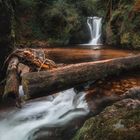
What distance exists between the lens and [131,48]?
622 inches

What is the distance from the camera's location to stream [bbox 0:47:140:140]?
4961mm

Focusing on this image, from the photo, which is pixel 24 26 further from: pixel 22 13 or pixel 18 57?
pixel 18 57

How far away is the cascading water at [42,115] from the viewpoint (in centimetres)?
514

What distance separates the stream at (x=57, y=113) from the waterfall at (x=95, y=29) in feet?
45.2

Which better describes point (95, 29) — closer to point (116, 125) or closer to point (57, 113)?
point (57, 113)

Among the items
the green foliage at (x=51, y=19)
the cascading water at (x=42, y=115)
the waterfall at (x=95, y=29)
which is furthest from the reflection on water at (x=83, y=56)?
the green foliage at (x=51, y=19)

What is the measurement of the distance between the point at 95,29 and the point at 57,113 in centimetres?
1686

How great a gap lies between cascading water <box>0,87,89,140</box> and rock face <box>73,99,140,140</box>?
172 centimetres

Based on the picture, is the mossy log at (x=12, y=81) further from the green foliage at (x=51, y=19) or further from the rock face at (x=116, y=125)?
the green foliage at (x=51, y=19)

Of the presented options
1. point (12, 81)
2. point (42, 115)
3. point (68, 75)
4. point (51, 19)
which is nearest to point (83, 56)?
point (68, 75)

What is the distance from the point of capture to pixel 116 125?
3.19 metres

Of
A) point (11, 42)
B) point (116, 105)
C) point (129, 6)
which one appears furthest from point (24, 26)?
point (116, 105)

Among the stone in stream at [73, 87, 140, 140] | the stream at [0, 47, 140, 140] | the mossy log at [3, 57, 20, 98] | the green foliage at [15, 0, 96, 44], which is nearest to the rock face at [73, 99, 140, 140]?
the stone in stream at [73, 87, 140, 140]

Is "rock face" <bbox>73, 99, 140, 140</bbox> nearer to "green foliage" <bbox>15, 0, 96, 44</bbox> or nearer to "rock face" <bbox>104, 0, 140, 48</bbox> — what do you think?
"rock face" <bbox>104, 0, 140, 48</bbox>
